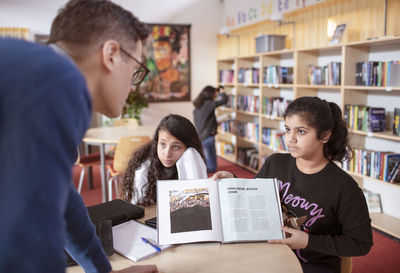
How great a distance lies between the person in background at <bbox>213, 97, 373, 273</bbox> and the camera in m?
1.39

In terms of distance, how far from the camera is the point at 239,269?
3.68 ft

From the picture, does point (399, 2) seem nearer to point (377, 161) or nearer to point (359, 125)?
point (359, 125)

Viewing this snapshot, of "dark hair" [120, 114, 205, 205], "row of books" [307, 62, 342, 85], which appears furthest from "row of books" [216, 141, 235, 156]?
"dark hair" [120, 114, 205, 205]

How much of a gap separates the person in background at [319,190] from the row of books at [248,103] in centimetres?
380

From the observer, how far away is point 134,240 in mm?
1318

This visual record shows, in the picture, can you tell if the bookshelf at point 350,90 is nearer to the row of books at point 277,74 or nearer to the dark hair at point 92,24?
the row of books at point 277,74

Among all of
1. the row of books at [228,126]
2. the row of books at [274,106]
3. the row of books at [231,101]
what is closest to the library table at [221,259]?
the row of books at [274,106]

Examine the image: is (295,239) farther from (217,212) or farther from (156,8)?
(156,8)

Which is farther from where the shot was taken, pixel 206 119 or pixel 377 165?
pixel 206 119

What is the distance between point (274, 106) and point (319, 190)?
3.57 metres

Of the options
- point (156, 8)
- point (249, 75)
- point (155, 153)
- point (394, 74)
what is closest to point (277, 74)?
point (249, 75)

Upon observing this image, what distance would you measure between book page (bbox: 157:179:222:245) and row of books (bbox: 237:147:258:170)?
4257 millimetres

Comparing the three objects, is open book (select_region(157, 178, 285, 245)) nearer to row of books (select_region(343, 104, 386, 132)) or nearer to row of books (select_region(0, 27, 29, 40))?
row of books (select_region(343, 104, 386, 132))

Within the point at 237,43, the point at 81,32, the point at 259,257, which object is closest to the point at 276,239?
the point at 259,257
